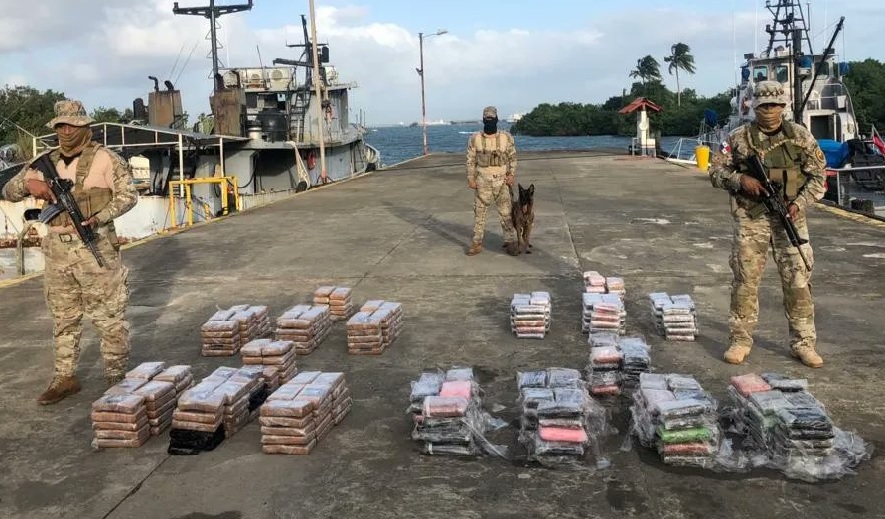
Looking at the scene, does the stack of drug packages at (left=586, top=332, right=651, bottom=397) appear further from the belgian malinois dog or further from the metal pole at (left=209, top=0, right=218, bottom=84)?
the metal pole at (left=209, top=0, right=218, bottom=84)

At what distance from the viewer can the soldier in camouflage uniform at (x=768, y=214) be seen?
544 cm

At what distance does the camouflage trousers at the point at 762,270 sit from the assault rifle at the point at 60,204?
4905mm

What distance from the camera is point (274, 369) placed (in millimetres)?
5242

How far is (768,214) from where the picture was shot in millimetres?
5547

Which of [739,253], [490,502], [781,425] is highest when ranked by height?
[739,253]

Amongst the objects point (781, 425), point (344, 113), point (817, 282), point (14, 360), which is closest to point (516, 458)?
point (781, 425)

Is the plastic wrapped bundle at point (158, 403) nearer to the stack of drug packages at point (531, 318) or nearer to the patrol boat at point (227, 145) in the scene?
the stack of drug packages at point (531, 318)

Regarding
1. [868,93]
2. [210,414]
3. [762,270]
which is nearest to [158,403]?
[210,414]

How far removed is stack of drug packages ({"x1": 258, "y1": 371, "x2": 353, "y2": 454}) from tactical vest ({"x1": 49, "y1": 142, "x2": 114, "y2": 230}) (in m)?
2.10

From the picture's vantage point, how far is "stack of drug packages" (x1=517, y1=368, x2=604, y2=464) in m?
4.08

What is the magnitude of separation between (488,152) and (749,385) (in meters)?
6.13

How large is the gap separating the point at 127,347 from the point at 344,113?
89.5ft

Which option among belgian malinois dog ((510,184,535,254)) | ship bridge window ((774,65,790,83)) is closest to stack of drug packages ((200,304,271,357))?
belgian malinois dog ((510,184,535,254))

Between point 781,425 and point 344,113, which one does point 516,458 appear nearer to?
point 781,425
